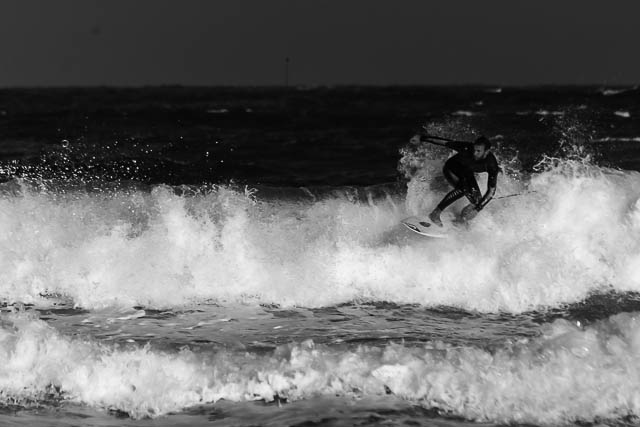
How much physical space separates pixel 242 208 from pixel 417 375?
508cm

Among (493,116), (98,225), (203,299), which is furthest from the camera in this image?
(493,116)

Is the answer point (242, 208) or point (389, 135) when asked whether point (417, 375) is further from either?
point (389, 135)

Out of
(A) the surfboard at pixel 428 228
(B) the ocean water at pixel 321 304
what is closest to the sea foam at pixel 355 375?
(B) the ocean water at pixel 321 304

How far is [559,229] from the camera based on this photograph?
1098 centimetres

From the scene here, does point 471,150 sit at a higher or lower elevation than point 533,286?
higher

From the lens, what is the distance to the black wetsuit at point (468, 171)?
32.4 ft

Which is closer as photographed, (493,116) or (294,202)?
(294,202)

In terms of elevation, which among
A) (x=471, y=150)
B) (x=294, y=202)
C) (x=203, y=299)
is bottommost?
(x=203, y=299)

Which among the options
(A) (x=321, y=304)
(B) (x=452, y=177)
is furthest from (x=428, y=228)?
(A) (x=321, y=304)

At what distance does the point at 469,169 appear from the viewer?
9.95 meters

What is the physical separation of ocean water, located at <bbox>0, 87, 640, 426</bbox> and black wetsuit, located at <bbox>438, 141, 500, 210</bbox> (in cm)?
64

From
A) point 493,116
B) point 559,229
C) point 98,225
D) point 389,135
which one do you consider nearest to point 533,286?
point 559,229

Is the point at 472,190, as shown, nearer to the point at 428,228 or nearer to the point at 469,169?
the point at 469,169

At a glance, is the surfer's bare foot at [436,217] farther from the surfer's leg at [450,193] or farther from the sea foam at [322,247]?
the sea foam at [322,247]
